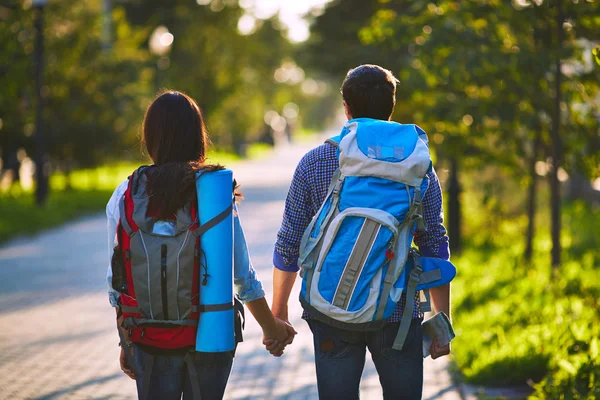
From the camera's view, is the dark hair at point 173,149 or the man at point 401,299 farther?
the man at point 401,299

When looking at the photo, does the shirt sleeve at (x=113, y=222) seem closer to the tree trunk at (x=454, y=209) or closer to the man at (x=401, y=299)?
the man at (x=401, y=299)

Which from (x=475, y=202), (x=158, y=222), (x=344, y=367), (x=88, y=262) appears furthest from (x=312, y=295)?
(x=475, y=202)

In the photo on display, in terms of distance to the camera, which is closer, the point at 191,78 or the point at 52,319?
the point at 52,319

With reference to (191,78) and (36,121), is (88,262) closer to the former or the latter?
(36,121)

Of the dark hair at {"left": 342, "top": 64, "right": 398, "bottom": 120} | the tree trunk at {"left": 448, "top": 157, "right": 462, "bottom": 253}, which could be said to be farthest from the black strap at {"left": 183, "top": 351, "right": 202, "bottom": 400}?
the tree trunk at {"left": 448, "top": 157, "right": 462, "bottom": 253}

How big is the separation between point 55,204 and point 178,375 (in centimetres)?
1647

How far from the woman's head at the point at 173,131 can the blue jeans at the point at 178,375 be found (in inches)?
25.8

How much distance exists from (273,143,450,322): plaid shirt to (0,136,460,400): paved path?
2622 millimetres

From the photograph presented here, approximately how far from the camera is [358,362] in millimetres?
3094

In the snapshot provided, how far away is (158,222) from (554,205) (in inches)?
258

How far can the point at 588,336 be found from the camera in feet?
19.2

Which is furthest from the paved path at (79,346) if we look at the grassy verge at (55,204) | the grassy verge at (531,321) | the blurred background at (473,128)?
the grassy verge at (55,204)

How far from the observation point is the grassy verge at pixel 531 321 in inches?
204

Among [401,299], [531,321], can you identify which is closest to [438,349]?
[401,299]
